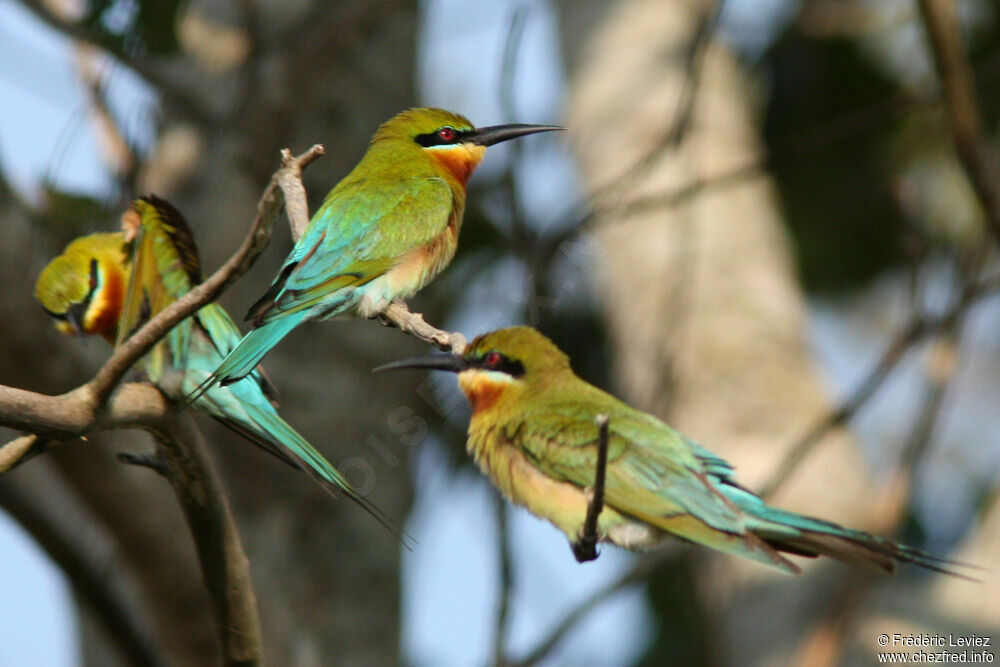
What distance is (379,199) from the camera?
81.8 inches

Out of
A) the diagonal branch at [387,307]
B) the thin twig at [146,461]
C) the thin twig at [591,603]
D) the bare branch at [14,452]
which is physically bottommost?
the thin twig at [591,603]

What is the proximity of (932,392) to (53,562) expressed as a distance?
283 centimetres

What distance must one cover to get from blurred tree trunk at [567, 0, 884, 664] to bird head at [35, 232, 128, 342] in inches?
69.0

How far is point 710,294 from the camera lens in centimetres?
495

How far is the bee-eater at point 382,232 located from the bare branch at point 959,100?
145cm

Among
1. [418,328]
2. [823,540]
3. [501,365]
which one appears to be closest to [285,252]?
[501,365]

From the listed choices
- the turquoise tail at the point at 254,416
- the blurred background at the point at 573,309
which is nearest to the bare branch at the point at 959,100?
the blurred background at the point at 573,309

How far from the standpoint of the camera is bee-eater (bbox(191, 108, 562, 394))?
69.1 inches

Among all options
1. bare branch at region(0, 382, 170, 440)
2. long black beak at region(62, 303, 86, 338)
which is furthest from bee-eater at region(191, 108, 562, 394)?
long black beak at region(62, 303, 86, 338)

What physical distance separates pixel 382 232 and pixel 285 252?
236cm

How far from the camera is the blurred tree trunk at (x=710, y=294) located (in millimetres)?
4020

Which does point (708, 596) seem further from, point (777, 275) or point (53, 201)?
point (53, 201)

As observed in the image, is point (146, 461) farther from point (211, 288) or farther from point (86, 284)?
point (86, 284)

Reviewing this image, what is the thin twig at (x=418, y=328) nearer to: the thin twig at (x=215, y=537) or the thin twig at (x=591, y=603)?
the thin twig at (x=215, y=537)
